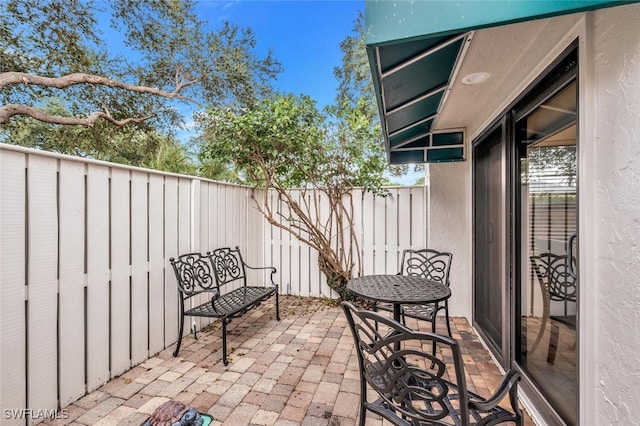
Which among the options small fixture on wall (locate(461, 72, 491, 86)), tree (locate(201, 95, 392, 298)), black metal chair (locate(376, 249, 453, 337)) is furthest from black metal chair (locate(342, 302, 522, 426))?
tree (locate(201, 95, 392, 298))

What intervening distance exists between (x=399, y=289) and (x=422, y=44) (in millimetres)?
1832

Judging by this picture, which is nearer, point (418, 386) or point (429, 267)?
point (418, 386)

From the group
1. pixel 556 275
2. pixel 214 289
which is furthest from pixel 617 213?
pixel 214 289

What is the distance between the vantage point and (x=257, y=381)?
7.70ft

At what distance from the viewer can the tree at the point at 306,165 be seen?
12.4 ft

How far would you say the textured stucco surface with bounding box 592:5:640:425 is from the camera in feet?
3.35

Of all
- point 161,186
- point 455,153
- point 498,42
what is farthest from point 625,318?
point 161,186

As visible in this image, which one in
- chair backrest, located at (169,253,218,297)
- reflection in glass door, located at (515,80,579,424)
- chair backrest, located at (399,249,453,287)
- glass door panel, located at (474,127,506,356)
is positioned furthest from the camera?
chair backrest, located at (399,249,453,287)

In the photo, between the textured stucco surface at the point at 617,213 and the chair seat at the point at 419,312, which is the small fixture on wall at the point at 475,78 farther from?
the chair seat at the point at 419,312

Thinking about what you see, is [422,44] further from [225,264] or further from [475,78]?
[225,264]

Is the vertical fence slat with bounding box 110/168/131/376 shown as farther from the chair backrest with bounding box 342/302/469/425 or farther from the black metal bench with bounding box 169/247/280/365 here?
the chair backrest with bounding box 342/302/469/425

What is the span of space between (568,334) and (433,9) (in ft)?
6.03

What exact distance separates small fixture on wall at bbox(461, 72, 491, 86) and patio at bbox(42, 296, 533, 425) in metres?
2.43

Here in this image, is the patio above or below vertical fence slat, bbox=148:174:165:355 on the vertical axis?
below
